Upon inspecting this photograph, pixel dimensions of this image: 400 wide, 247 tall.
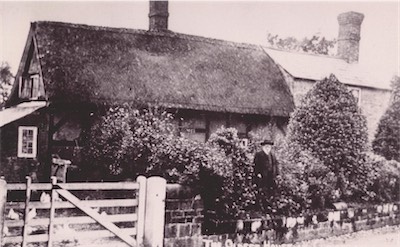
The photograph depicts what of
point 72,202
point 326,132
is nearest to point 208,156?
point 72,202

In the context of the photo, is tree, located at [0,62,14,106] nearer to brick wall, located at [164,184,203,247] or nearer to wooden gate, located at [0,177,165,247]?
wooden gate, located at [0,177,165,247]

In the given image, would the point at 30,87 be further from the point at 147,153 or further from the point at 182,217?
the point at 182,217

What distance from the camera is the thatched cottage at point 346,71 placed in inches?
792

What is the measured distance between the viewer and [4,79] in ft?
63.2

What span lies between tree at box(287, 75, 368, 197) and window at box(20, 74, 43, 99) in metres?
9.06

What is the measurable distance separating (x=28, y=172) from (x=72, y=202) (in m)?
9.37

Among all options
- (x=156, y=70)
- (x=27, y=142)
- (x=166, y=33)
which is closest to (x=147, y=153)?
(x=27, y=142)

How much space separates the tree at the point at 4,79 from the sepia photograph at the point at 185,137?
6cm

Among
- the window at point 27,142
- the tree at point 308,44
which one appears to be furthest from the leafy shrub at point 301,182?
the tree at point 308,44

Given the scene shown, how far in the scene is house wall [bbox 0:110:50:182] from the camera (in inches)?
595

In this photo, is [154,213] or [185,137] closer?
[154,213]

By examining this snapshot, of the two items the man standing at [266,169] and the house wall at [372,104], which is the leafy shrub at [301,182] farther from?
the house wall at [372,104]

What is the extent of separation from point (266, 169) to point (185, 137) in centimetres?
384

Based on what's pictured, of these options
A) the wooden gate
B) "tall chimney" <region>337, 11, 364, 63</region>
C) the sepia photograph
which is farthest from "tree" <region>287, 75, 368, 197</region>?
"tall chimney" <region>337, 11, 364, 63</region>
